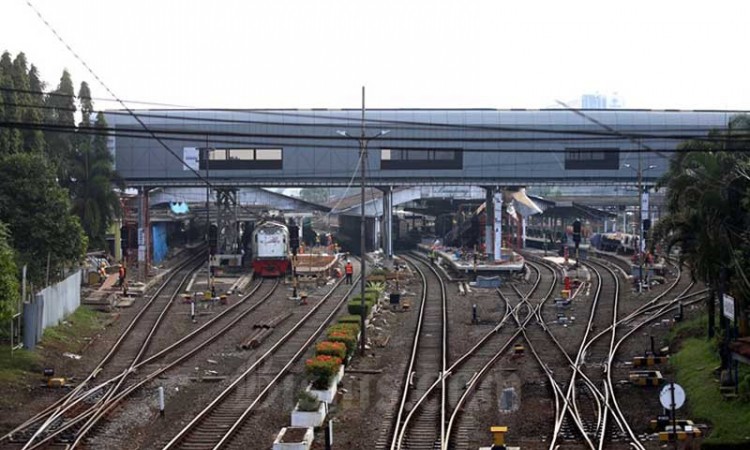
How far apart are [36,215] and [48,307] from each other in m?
3.91

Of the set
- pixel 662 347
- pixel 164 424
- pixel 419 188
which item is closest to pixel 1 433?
pixel 164 424

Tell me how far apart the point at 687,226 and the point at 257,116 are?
30882mm

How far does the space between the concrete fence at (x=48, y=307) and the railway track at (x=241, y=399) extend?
5467 millimetres

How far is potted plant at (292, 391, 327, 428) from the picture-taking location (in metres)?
15.1

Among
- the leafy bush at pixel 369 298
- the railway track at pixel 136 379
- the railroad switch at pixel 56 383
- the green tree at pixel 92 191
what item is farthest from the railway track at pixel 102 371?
the leafy bush at pixel 369 298

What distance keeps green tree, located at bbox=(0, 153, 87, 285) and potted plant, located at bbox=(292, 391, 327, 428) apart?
45.5 feet

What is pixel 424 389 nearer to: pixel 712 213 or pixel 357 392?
pixel 357 392

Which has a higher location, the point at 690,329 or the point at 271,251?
the point at 271,251

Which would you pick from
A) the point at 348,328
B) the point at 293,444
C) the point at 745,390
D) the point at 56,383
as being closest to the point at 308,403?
the point at 293,444

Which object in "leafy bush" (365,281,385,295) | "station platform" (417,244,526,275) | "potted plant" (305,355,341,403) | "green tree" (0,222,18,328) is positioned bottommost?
"potted plant" (305,355,341,403)

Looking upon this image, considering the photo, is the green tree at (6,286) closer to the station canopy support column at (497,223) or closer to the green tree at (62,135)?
the green tree at (62,135)

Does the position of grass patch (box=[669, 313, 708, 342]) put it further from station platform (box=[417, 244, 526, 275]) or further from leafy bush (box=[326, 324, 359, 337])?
station platform (box=[417, 244, 526, 275])

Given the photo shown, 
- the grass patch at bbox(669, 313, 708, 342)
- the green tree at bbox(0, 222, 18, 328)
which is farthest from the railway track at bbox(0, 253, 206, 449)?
the grass patch at bbox(669, 313, 708, 342)

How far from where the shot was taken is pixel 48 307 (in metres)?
24.2
